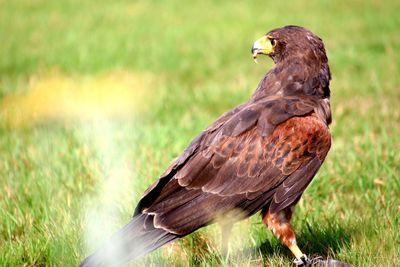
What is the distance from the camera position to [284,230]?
4.24m

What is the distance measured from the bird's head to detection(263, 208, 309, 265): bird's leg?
41.5 inches

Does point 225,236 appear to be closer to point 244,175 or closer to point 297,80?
point 244,175

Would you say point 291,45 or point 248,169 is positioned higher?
point 291,45

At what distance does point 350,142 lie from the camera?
736 cm

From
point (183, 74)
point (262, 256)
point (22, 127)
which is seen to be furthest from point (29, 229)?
point (183, 74)

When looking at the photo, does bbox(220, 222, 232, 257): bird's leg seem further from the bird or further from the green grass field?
the bird

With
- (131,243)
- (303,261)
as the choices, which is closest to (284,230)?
(303,261)

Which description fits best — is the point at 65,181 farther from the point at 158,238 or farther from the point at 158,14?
the point at 158,14

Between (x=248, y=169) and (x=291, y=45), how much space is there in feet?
3.28

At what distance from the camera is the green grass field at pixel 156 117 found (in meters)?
4.77

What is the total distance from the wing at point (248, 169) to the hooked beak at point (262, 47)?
63 centimetres

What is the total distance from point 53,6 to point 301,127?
13618 millimetres

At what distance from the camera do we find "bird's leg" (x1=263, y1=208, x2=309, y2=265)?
4207 millimetres

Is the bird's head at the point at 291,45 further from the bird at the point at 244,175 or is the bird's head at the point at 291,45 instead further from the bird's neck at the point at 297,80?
the bird at the point at 244,175
